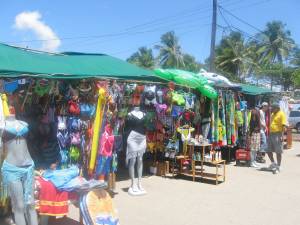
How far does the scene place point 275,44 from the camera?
41.3 meters

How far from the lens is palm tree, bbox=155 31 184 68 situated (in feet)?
122

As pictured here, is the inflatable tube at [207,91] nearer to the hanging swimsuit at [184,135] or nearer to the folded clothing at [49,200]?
the hanging swimsuit at [184,135]

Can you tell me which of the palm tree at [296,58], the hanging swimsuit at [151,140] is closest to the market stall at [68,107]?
the hanging swimsuit at [151,140]

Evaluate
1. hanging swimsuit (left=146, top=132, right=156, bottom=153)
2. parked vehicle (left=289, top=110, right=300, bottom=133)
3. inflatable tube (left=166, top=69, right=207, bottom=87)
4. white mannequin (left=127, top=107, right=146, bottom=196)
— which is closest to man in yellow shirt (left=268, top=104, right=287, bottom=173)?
inflatable tube (left=166, top=69, right=207, bottom=87)

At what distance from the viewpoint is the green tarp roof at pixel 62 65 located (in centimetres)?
Answer: 587

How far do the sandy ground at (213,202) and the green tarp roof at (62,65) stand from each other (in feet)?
7.03

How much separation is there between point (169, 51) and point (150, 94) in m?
30.7

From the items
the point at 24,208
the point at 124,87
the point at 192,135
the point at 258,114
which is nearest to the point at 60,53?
the point at 124,87

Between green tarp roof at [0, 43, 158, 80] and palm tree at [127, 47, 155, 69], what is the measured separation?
3174 centimetres

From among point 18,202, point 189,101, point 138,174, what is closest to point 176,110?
point 189,101

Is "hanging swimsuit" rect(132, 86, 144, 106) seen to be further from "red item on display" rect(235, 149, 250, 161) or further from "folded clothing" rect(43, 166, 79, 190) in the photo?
"red item on display" rect(235, 149, 250, 161)

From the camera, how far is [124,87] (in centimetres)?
721

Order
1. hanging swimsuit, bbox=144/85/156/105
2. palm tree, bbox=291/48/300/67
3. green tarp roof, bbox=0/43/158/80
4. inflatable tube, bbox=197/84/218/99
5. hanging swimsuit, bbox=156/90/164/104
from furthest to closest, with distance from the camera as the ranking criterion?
palm tree, bbox=291/48/300/67 < inflatable tube, bbox=197/84/218/99 < hanging swimsuit, bbox=156/90/164/104 < hanging swimsuit, bbox=144/85/156/105 < green tarp roof, bbox=0/43/158/80

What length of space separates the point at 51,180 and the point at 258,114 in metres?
7.27
